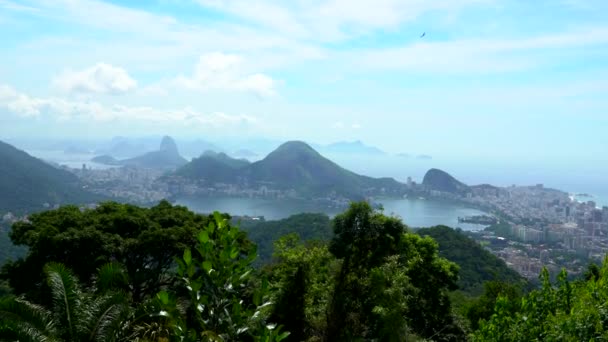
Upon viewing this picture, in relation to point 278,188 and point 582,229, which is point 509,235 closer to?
point 582,229

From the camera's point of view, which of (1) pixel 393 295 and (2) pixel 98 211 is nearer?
(1) pixel 393 295

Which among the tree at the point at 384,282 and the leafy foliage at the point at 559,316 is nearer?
the leafy foliage at the point at 559,316

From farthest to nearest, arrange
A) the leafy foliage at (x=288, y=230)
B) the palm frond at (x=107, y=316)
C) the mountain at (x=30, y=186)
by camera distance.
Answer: the mountain at (x=30, y=186), the leafy foliage at (x=288, y=230), the palm frond at (x=107, y=316)

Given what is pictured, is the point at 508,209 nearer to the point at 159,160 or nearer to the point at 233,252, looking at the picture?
the point at 233,252

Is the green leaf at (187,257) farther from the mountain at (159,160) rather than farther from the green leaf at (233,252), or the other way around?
the mountain at (159,160)

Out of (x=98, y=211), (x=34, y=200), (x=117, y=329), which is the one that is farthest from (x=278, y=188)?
(x=117, y=329)

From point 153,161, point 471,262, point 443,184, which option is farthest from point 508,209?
point 153,161

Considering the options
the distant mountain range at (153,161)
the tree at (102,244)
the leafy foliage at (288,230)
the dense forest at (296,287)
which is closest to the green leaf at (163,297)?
the dense forest at (296,287)
